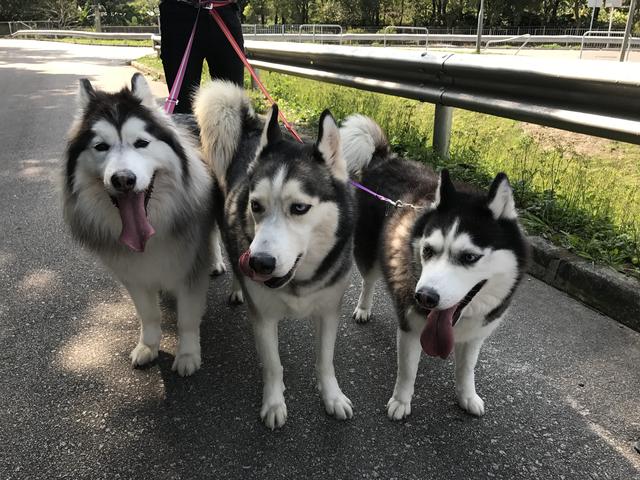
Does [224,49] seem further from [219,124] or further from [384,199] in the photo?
[384,199]

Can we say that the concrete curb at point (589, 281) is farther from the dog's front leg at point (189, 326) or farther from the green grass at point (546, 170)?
the dog's front leg at point (189, 326)

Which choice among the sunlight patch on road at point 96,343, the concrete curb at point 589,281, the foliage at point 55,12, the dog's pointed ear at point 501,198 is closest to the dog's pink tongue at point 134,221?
the sunlight patch on road at point 96,343

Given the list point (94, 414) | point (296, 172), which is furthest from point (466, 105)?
point (94, 414)

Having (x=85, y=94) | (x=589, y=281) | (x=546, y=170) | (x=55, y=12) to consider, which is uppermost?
(x=55, y=12)

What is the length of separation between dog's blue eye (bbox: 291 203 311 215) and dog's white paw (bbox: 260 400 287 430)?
0.97m

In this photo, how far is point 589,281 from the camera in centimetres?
300

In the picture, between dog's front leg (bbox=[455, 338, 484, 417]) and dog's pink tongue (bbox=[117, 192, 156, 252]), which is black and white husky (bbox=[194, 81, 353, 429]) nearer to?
dog's pink tongue (bbox=[117, 192, 156, 252])

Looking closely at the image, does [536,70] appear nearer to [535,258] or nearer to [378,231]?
[535,258]

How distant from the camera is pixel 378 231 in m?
2.91

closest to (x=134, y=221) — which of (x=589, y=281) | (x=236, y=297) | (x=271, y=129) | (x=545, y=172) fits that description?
(x=271, y=129)

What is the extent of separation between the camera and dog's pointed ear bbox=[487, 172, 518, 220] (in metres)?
2.04

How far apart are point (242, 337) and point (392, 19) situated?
6073 centimetres

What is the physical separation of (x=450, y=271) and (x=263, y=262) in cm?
78

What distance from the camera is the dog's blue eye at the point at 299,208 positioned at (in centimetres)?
201
